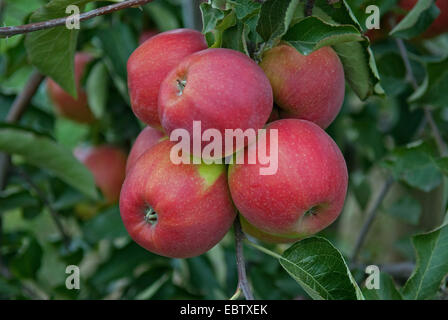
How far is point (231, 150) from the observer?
66 cm

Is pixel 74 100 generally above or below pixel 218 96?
below

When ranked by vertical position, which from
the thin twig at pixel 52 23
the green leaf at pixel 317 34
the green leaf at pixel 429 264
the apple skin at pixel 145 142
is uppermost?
the thin twig at pixel 52 23

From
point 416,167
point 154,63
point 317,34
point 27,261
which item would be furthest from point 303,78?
point 27,261

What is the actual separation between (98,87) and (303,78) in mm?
805

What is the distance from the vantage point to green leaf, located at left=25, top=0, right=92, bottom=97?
0.76 meters

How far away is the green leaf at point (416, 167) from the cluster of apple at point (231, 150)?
36 centimetres

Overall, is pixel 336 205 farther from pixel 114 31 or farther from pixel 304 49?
pixel 114 31

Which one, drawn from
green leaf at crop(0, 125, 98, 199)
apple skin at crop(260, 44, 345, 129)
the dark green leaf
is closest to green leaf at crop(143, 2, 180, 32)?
green leaf at crop(0, 125, 98, 199)

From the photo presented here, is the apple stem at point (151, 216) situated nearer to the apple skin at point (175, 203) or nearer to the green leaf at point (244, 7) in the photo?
the apple skin at point (175, 203)

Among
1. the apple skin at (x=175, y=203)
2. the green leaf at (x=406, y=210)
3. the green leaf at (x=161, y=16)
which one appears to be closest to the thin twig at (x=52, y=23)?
the apple skin at (x=175, y=203)

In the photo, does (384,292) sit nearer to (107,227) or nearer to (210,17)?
(210,17)

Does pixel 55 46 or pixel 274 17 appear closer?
pixel 274 17

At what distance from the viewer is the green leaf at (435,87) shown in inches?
41.6
